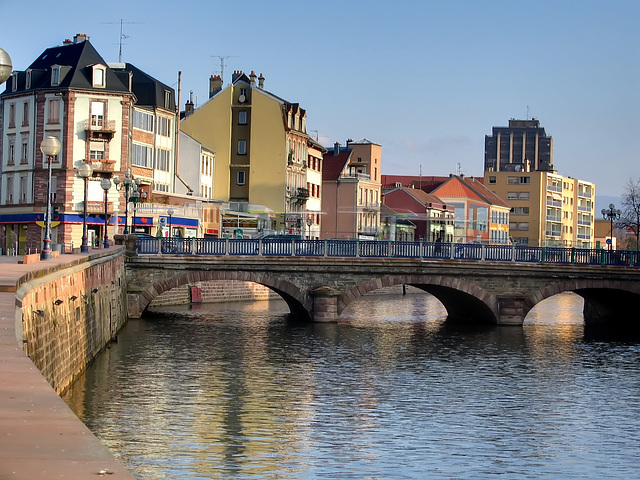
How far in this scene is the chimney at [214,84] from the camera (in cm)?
10669

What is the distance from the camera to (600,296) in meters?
72.5

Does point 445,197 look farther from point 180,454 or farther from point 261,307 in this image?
point 180,454

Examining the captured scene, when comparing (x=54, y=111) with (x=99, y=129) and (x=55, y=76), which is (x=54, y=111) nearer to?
(x=55, y=76)

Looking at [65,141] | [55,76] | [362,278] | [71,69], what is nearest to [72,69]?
[71,69]

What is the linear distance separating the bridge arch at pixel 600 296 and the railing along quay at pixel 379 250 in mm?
1482

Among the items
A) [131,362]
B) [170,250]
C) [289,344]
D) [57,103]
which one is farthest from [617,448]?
[57,103]

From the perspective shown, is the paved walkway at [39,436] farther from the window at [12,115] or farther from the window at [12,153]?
the window at [12,115]

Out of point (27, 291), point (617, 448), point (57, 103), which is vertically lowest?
point (617, 448)

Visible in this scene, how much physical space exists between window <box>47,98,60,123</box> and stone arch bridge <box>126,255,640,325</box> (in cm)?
2641

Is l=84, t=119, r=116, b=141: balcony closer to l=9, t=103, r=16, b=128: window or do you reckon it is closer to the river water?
l=9, t=103, r=16, b=128: window

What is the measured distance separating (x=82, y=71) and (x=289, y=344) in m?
39.6

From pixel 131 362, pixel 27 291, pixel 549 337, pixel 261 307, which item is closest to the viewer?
pixel 27 291

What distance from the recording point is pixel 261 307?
251 ft

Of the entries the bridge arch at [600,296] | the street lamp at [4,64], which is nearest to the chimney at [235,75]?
the bridge arch at [600,296]
